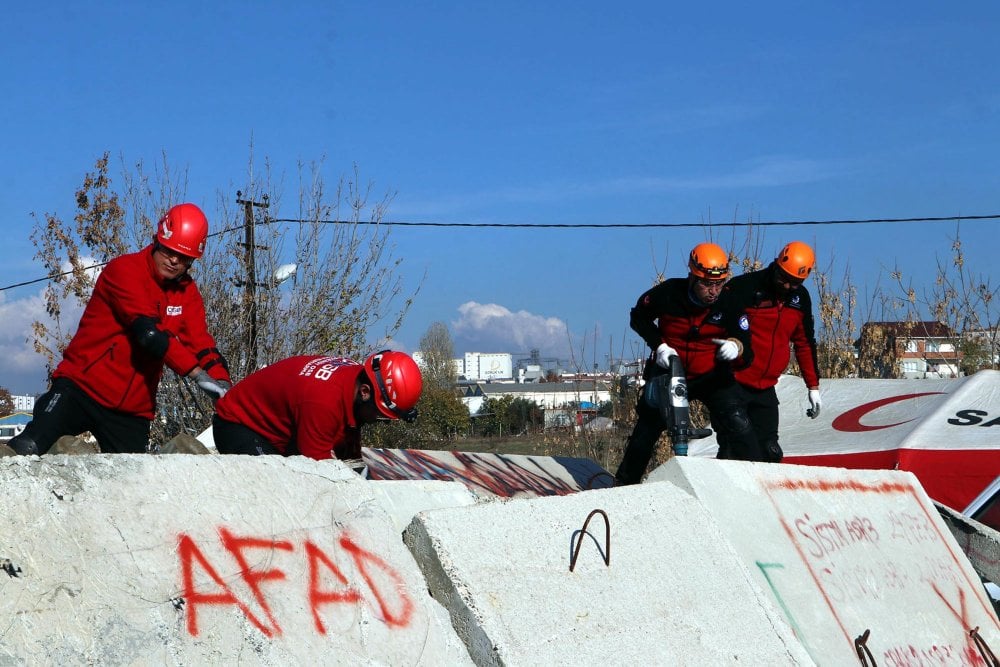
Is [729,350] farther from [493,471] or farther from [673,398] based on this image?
[493,471]

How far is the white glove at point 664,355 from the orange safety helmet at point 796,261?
1098 millimetres

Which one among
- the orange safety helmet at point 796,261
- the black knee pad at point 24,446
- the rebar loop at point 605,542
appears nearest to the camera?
the rebar loop at point 605,542

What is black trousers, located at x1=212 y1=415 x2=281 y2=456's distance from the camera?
465 cm

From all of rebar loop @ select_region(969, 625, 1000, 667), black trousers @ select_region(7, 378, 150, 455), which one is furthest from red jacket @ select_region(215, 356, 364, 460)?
rebar loop @ select_region(969, 625, 1000, 667)

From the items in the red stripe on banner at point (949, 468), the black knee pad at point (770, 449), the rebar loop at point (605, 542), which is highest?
the rebar loop at point (605, 542)

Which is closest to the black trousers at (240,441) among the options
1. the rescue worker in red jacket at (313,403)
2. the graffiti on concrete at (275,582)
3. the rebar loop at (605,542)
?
the rescue worker in red jacket at (313,403)

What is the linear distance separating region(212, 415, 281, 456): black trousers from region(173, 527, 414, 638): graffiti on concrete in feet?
6.34

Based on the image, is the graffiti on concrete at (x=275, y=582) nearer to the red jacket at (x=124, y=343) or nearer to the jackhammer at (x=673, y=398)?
the red jacket at (x=124, y=343)

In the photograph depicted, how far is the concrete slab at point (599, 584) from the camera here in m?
2.87

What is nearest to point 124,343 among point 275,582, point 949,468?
point 275,582

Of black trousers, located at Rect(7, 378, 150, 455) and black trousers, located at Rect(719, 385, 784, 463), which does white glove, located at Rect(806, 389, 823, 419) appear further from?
black trousers, located at Rect(7, 378, 150, 455)

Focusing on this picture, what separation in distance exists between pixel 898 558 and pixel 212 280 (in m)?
10.9

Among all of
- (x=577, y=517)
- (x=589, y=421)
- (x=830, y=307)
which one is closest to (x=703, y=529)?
(x=577, y=517)

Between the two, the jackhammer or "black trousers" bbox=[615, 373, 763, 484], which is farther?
"black trousers" bbox=[615, 373, 763, 484]
